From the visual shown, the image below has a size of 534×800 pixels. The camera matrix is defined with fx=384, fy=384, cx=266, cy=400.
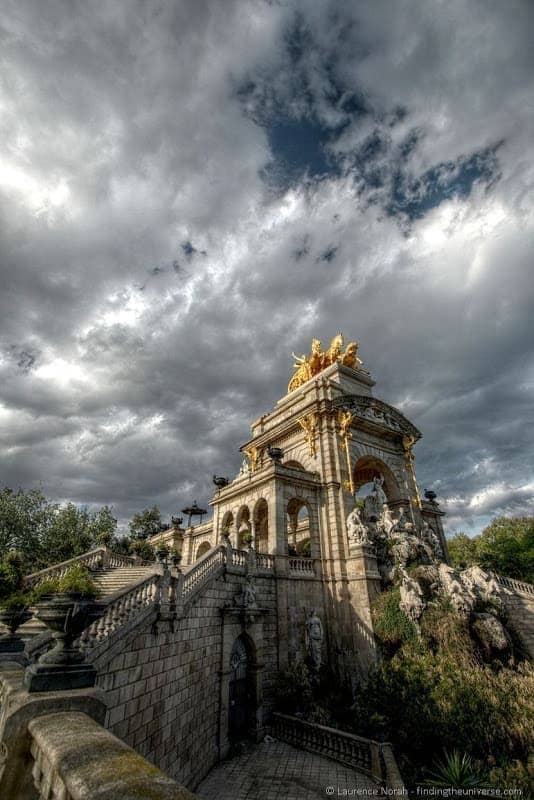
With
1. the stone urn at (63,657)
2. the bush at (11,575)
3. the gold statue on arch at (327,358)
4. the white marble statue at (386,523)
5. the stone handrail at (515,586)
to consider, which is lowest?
the stone urn at (63,657)

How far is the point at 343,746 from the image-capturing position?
14.0m

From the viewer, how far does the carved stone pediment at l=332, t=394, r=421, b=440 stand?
2541 cm

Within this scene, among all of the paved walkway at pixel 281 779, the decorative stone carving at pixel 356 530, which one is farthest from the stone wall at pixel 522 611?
the paved walkway at pixel 281 779

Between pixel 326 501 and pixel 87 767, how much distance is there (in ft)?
68.3

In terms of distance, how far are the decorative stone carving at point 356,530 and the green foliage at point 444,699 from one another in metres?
4.16

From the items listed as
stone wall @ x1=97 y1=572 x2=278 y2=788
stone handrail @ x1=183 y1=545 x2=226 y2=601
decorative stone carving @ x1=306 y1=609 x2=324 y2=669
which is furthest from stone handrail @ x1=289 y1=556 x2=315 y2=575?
stone handrail @ x1=183 y1=545 x2=226 y2=601

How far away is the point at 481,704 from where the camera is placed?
14227 millimetres

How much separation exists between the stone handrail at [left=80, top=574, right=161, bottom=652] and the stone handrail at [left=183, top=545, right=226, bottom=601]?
1423 mm

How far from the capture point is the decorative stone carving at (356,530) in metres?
20.5

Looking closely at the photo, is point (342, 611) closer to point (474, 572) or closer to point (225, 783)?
point (474, 572)

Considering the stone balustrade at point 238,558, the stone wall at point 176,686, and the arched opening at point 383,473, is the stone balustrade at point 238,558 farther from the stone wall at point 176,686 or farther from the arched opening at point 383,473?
the arched opening at point 383,473

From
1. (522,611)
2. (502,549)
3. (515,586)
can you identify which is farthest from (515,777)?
(502,549)

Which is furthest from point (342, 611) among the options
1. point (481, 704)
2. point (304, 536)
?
point (304, 536)

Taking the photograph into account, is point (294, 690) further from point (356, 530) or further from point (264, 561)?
point (356, 530)
